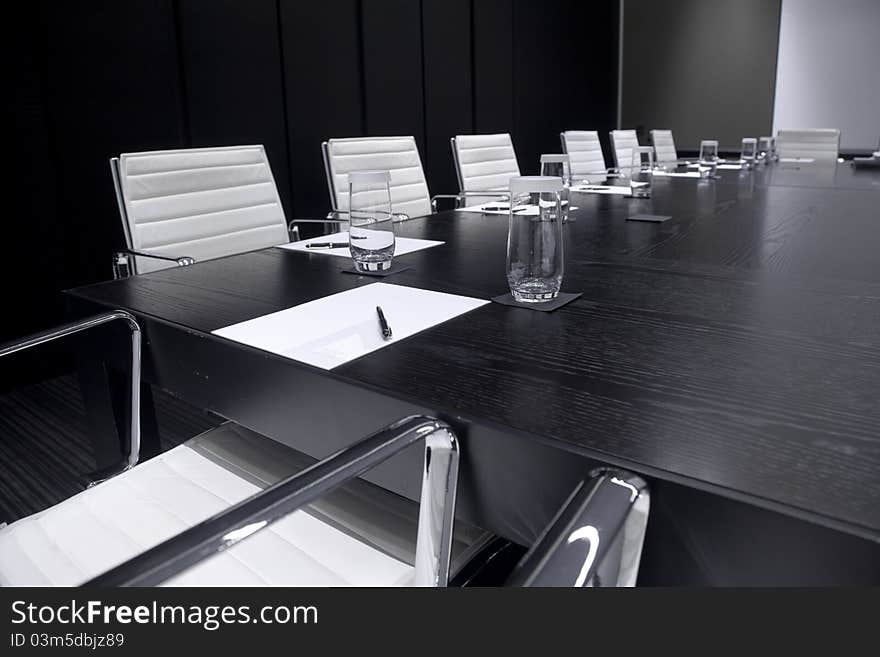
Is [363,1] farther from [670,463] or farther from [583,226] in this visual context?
[670,463]

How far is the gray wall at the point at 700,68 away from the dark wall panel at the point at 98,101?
5082 mm

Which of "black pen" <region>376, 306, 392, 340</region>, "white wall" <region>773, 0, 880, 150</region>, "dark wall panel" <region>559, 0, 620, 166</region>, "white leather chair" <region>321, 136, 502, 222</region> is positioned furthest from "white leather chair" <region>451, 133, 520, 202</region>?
"white wall" <region>773, 0, 880, 150</region>

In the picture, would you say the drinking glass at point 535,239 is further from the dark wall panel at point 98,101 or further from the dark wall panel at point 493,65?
the dark wall panel at point 493,65

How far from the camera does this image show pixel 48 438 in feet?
6.50

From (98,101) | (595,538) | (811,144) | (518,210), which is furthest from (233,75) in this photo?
(811,144)

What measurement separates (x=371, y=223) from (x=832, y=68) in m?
6.33

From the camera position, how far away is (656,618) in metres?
0.42

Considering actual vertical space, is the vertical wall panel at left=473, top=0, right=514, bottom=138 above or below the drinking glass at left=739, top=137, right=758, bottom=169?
above

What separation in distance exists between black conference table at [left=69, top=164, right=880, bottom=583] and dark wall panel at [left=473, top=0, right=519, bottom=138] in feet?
11.0

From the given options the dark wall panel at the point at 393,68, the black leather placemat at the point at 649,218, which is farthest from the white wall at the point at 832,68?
the black leather placemat at the point at 649,218

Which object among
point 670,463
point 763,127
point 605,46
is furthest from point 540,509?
point 763,127

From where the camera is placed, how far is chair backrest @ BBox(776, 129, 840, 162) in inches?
172

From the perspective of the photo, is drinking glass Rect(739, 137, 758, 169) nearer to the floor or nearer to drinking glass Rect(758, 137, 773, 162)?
drinking glass Rect(758, 137, 773, 162)

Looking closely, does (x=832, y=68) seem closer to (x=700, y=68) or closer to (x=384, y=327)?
(x=700, y=68)
